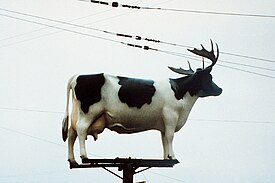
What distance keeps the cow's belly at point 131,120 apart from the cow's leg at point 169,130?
0.07 m

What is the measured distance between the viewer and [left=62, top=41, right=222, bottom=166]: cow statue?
20.4ft

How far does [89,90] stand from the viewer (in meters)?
6.20

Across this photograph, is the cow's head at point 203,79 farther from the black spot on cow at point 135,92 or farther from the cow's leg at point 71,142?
the cow's leg at point 71,142

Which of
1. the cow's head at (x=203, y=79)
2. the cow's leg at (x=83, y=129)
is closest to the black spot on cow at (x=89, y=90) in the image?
the cow's leg at (x=83, y=129)

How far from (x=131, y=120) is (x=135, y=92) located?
0.31 metres

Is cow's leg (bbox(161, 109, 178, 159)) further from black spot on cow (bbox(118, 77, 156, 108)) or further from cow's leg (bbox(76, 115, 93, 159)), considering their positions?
cow's leg (bbox(76, 115, 93, 159))

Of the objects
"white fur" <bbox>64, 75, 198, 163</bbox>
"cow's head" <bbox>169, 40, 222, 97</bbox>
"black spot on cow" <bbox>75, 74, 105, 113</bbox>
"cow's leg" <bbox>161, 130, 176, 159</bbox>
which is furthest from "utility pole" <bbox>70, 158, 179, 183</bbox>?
"cow's head" <bbox>169, 40, 222, 97</bbox>

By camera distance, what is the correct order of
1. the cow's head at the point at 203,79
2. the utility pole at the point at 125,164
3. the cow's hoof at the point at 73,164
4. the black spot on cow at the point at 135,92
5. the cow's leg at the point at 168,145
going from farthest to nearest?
1. the cow's head at the point at 203,79
2. the cow's leg at the point at 168,145
3. the black spot on cow at the point at 135,92
4. the cow's hoof at the point at 73,164
5. the utility pole at the point at 125,164

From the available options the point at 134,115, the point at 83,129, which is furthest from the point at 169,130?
the point at 83,129

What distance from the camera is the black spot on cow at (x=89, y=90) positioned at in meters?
6.19

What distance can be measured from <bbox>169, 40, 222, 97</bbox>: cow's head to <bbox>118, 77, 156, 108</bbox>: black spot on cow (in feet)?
1.71

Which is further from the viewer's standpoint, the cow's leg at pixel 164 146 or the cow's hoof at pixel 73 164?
the cow's leg at pixel 164 146

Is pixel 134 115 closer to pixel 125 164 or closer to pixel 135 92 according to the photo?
pixel 135 92

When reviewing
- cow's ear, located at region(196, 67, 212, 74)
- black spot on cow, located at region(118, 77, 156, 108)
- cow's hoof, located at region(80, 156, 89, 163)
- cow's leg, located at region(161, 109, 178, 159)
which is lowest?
cow's hoof, located at region(80, 156, 89, 163)
